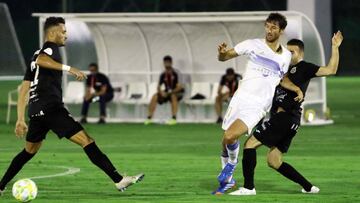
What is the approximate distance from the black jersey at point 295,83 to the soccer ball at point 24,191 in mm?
3430

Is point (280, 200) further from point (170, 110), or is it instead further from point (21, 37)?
point (21, 37)

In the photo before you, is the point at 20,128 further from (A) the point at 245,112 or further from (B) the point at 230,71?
(B) the point at 230,71

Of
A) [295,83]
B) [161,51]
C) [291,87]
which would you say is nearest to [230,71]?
[161,51]

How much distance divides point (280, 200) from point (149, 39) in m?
20.1

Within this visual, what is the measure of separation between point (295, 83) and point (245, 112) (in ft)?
3.05

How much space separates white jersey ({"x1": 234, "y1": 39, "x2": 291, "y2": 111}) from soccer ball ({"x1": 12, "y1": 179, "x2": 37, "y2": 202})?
281 cm

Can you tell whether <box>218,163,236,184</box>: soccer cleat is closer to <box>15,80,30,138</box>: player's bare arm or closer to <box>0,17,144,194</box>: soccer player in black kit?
<box>0,17,144,194</box>: soccer player in black kit

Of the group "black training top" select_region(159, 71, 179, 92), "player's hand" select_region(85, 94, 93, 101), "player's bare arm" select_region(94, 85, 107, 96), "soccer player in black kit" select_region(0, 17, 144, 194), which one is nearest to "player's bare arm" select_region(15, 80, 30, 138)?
"soccer player in black kit" select_region(0, 17, 144, 194)

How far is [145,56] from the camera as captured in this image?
3534 centimetres

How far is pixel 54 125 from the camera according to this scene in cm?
1566

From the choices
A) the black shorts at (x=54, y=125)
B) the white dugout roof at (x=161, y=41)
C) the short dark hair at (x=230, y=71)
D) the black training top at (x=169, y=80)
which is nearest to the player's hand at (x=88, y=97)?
the white dugout roof at (x=161, y=41)

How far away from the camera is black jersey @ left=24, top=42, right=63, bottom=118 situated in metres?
15.7

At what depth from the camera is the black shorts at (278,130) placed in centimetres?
1620

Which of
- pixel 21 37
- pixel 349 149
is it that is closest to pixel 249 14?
pixel 349 149
